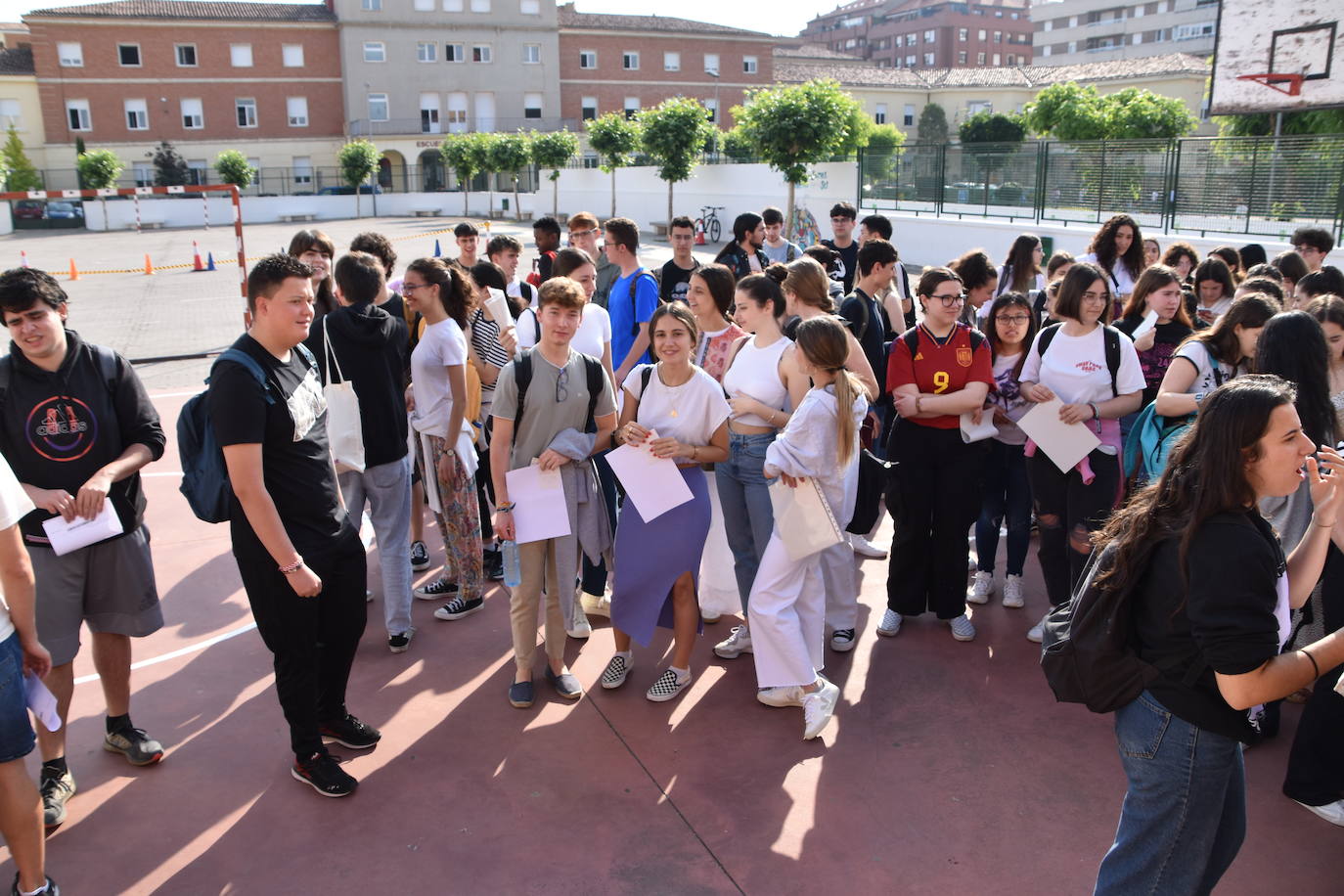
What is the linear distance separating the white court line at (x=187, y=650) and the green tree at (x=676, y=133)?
30.4 m

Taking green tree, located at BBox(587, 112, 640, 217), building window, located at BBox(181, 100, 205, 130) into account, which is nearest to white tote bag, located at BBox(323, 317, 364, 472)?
green tree, located at BBox(587, 112, 640, 217)

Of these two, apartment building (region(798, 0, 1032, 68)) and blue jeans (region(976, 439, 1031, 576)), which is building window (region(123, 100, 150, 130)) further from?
apartment building (region(798, 0, 1032, 68))

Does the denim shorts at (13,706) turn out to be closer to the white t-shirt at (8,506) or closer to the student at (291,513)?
the white t-shirt at (8,506)

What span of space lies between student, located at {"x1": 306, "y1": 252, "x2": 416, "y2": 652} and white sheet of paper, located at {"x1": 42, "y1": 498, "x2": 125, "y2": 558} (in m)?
1.04

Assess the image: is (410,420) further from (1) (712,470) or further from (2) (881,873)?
(2) (881,873)

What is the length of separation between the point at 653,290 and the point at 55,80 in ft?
192

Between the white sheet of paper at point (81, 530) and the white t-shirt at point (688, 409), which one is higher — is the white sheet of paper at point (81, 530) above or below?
below

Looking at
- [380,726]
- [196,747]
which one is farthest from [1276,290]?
[196,747]

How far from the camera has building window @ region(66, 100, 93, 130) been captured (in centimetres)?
5206

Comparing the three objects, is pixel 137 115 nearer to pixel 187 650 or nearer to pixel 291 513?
pixel 187 650

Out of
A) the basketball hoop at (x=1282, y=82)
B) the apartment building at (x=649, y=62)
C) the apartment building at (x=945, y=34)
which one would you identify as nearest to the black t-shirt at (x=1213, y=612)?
the basketball hoop at (x=1282, y=82)

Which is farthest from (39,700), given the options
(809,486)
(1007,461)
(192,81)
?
(192,81)

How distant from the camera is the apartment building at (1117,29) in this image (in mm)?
74625

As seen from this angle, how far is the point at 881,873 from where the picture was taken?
333 centimetres
